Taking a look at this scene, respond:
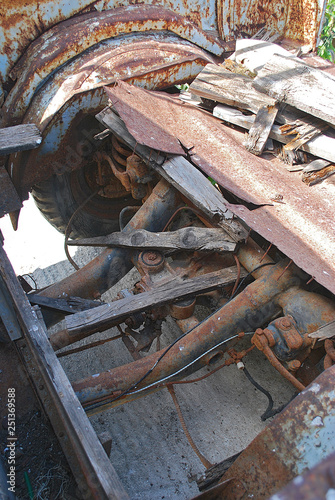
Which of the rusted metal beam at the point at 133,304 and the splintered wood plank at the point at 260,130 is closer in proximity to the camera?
the rusted metal beam at the point at 133,304

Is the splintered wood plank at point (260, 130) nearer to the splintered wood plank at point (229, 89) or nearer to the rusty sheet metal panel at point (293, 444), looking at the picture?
the splintered wood plank at point (229, 89)

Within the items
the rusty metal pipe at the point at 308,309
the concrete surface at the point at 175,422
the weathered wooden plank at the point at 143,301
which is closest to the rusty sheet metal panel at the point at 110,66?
the weathered wooden plank at the point at 143,301

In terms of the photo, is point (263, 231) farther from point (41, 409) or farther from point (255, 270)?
point (41, 409)

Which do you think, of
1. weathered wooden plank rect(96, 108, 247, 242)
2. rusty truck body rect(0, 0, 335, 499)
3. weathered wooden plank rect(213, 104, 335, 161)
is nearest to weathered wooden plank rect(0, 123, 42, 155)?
rusty truck body rect(0, 0, 335, 499)

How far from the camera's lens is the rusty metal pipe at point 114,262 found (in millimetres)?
2820

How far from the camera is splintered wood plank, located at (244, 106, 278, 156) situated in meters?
2.99

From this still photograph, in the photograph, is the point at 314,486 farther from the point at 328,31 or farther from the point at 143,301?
the point at 328,31

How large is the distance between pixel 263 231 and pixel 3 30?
8.14 ft

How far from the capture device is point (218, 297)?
9.18 feet

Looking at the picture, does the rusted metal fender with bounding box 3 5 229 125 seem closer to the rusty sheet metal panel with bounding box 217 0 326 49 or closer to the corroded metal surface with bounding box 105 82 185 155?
the corroded metal surface with bounding box 105 82 185 155

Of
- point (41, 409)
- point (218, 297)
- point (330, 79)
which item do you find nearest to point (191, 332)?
point (218, 297)

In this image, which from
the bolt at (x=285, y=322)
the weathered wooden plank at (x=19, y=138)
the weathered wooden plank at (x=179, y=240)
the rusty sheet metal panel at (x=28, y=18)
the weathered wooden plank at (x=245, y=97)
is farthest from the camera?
the rusty sheet metal panel at (x=28, y=18)

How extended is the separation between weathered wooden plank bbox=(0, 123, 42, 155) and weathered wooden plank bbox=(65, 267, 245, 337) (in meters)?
1.22

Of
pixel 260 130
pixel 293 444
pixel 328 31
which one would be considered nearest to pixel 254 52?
pixel 260 130
